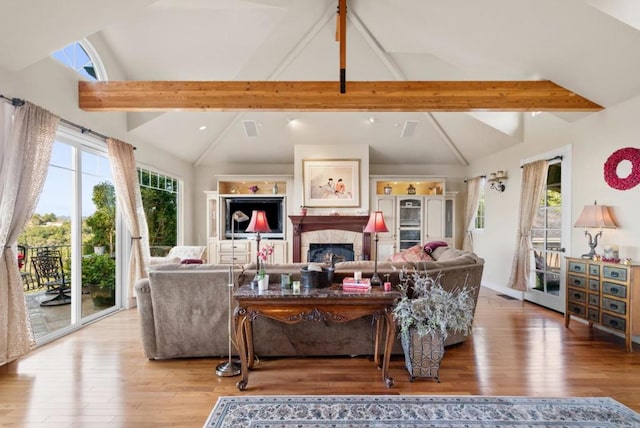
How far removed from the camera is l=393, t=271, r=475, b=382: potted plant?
274cm

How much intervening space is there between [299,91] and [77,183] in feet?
10.2

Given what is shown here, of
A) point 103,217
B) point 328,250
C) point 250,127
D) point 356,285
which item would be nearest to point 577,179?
point 356,285

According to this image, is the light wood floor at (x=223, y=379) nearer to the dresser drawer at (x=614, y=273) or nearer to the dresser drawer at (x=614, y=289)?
the dresser drawer at (x=614, y=289)

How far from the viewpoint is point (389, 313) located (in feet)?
8.82

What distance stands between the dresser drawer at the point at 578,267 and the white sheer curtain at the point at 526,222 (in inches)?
50.6

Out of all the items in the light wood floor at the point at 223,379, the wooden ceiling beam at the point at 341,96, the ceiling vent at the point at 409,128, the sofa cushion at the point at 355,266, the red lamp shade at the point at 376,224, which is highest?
the ceiling vent at the point at 409,128

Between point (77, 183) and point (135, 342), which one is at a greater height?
point (77, 183)

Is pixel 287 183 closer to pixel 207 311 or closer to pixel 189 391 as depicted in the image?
pixel 207 311

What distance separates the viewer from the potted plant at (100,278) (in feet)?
14.7

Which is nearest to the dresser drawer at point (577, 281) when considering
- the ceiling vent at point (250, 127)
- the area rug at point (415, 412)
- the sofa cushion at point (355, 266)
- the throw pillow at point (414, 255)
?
the area rug at point (415, 412)

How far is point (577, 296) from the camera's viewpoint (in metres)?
4.09

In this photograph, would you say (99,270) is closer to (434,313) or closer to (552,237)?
(434,313)

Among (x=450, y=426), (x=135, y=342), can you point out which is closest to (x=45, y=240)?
(x=135, y=342)

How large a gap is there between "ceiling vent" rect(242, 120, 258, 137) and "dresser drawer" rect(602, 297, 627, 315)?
254 inches
